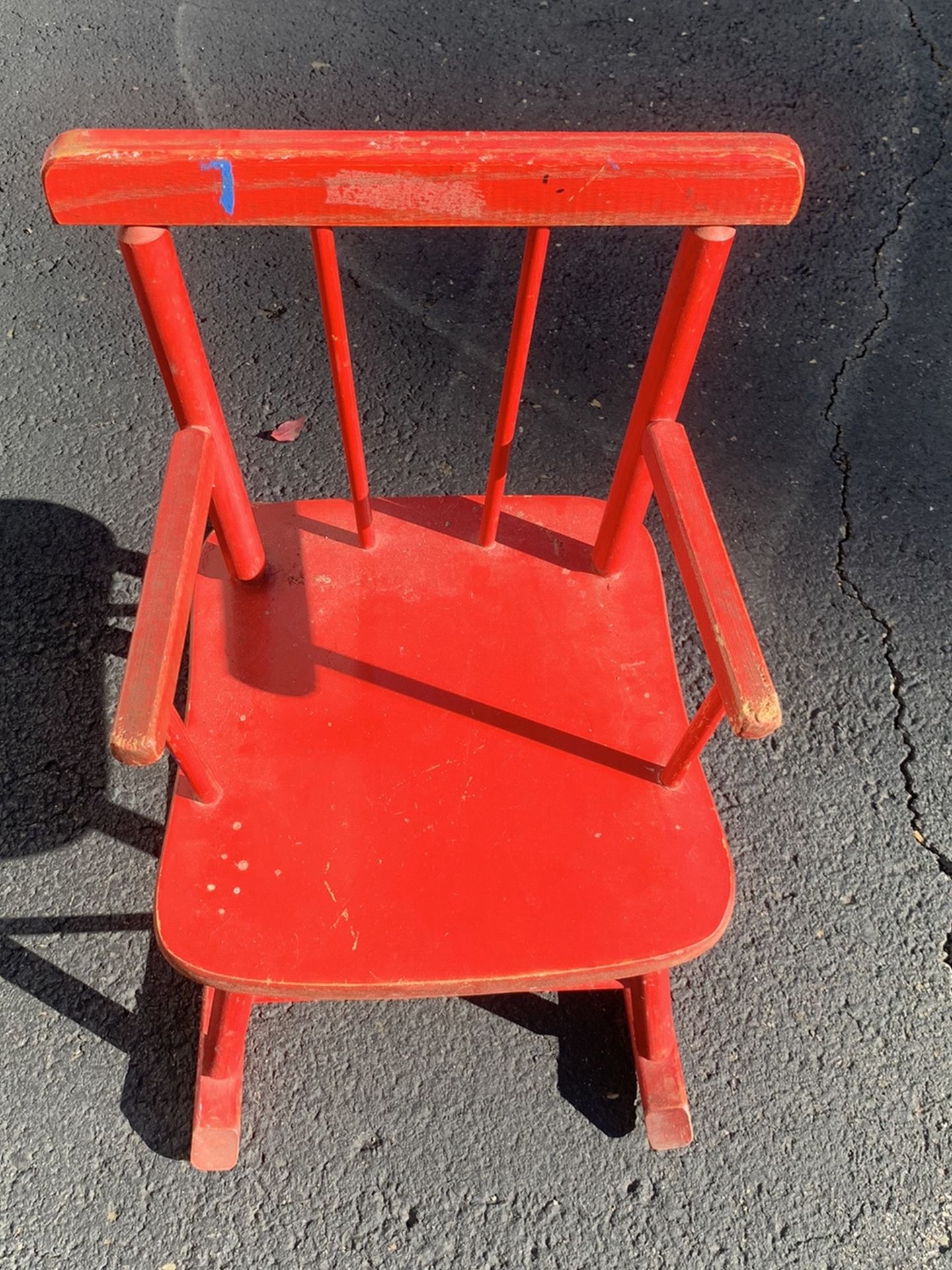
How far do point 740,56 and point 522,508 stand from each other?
6.36 feet

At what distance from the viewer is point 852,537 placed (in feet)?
5.62

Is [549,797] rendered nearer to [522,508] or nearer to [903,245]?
[522,508]

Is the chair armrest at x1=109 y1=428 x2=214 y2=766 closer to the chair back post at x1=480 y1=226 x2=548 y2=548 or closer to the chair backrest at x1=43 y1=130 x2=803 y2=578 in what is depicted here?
the chair backrest at x1=43 y1=130 x2=803 y2=578

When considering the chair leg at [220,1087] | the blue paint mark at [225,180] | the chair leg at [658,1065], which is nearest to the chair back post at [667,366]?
the blue paint mark at [225,180]

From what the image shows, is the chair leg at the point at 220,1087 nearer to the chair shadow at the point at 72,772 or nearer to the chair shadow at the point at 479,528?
the chair shadow at the point at 72,772

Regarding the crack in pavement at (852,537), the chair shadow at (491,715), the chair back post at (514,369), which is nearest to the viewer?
the chair back post at (514,369)

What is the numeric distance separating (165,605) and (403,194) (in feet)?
1.18

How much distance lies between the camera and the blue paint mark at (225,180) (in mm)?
711

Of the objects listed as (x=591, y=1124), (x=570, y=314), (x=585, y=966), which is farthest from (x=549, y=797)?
(x=570, y=314)

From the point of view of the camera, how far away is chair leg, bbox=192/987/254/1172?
3.72 ft

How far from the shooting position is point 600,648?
104cm

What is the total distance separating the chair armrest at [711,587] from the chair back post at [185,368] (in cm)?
40

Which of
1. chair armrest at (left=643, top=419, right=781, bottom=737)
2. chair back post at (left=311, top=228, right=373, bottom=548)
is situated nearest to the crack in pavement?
chair armrest at (left=643, top=419, right=781, bottom=737)

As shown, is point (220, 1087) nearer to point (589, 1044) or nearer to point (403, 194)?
point (589, 1044)
